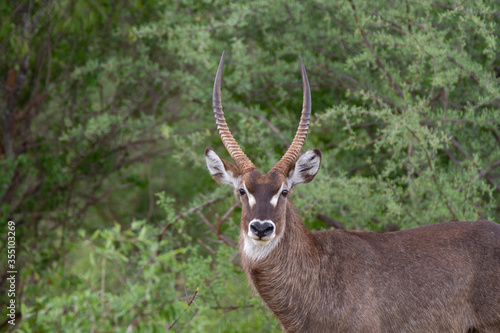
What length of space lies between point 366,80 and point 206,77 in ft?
7.31

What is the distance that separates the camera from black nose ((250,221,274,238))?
4676mm

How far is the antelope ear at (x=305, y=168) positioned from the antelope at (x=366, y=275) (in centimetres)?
13

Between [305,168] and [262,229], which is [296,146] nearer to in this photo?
[305,168]

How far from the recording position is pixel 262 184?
4.96 meters

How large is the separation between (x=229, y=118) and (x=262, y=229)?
12.6 feet

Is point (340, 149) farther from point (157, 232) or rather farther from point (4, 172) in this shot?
point (4, 172)

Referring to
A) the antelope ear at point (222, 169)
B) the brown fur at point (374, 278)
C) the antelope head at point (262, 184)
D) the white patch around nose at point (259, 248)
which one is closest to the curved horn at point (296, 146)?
the antelope head at point (262, 184)

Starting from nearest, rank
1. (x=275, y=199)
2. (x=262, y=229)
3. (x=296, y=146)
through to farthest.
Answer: (x=262, y=229) < (x=275, y=199) < (x=296, y=146)

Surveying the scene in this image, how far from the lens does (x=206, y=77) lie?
8547mm

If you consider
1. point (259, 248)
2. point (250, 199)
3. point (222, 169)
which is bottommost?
point (259, 248)

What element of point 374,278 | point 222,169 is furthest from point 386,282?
point 222,169

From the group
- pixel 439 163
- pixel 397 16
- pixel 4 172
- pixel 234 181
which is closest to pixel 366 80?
pixel 397 16

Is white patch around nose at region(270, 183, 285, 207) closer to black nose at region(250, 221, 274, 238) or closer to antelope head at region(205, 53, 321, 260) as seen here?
antelope head at region(205, 53, 321, 260)

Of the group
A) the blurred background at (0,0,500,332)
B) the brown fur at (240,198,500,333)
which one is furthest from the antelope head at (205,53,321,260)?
the blurred background at (0,0,500,332)
